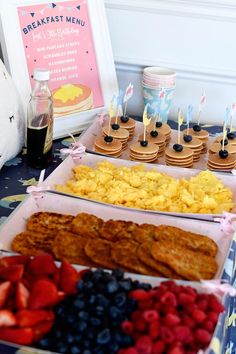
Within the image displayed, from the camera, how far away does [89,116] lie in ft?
5.54

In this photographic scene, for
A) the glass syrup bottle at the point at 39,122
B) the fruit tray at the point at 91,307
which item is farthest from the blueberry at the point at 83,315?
the glass syrup bottle at the point at 39,122

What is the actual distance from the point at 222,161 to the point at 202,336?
723 millimetres

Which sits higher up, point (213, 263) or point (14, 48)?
point (14, 48)

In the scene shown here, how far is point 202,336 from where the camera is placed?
803 millimetres

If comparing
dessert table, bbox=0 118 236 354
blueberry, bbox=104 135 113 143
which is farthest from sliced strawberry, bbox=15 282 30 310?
blueberry, bbox=104 135 113 143

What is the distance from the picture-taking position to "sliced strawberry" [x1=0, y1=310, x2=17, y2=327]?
2.58 feet

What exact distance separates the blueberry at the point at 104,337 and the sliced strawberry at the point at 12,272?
0.16 m

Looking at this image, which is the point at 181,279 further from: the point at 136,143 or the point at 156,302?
the point at 136,143

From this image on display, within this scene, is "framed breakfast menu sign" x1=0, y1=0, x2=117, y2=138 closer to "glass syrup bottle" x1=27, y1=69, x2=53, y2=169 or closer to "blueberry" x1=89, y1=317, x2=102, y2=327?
"glass syrup bottle" x1=27, y1=69, x2=53, y2=169

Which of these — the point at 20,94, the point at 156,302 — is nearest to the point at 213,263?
the point at 156,302

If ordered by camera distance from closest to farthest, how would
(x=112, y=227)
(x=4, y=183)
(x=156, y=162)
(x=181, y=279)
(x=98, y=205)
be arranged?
(x=181, y=279) → (x=112, y=227) → (x=98, y=205) → (x=4, y=183) → (x=156, y=162)

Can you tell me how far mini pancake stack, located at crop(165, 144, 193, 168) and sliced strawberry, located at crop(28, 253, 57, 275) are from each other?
0.64 meters

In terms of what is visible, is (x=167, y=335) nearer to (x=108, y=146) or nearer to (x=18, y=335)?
(x=18, y=335)

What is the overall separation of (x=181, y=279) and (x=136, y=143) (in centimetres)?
63
